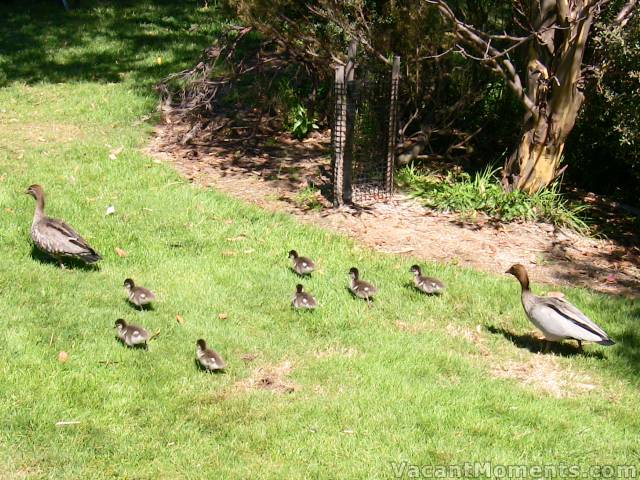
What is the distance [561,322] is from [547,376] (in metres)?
0.58

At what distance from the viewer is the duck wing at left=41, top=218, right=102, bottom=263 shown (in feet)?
30.8

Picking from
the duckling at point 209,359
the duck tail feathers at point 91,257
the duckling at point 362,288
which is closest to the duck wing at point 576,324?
the duckling at point 362,288

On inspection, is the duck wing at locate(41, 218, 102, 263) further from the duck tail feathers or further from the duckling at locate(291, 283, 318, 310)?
the duckling at locate(291, 283, 318, 310)

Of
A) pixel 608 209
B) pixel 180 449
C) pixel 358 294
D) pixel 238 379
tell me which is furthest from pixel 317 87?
pixel 180 449

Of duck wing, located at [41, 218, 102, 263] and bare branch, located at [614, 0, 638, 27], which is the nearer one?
duck wing, located at [41, 218, 102, 263]

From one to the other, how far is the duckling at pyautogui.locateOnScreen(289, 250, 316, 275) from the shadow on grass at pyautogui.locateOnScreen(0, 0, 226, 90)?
899cm

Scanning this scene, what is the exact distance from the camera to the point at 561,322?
841 cm

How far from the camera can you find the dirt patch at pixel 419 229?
11.0 m

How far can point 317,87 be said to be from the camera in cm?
1527

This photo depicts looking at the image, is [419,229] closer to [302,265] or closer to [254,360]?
[302,265]

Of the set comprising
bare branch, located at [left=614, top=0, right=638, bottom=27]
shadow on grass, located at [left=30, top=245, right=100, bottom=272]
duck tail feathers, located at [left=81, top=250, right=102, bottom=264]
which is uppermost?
bare branch, located at [left=614, top=0, right=638, bottom=27]

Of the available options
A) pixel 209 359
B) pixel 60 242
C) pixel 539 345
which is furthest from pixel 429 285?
pixel 60 242

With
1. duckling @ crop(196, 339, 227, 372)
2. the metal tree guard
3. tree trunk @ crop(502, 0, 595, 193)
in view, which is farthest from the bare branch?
duckling @ crop(196, 339, 227, 372)

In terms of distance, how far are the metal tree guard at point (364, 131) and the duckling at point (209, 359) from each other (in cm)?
488
